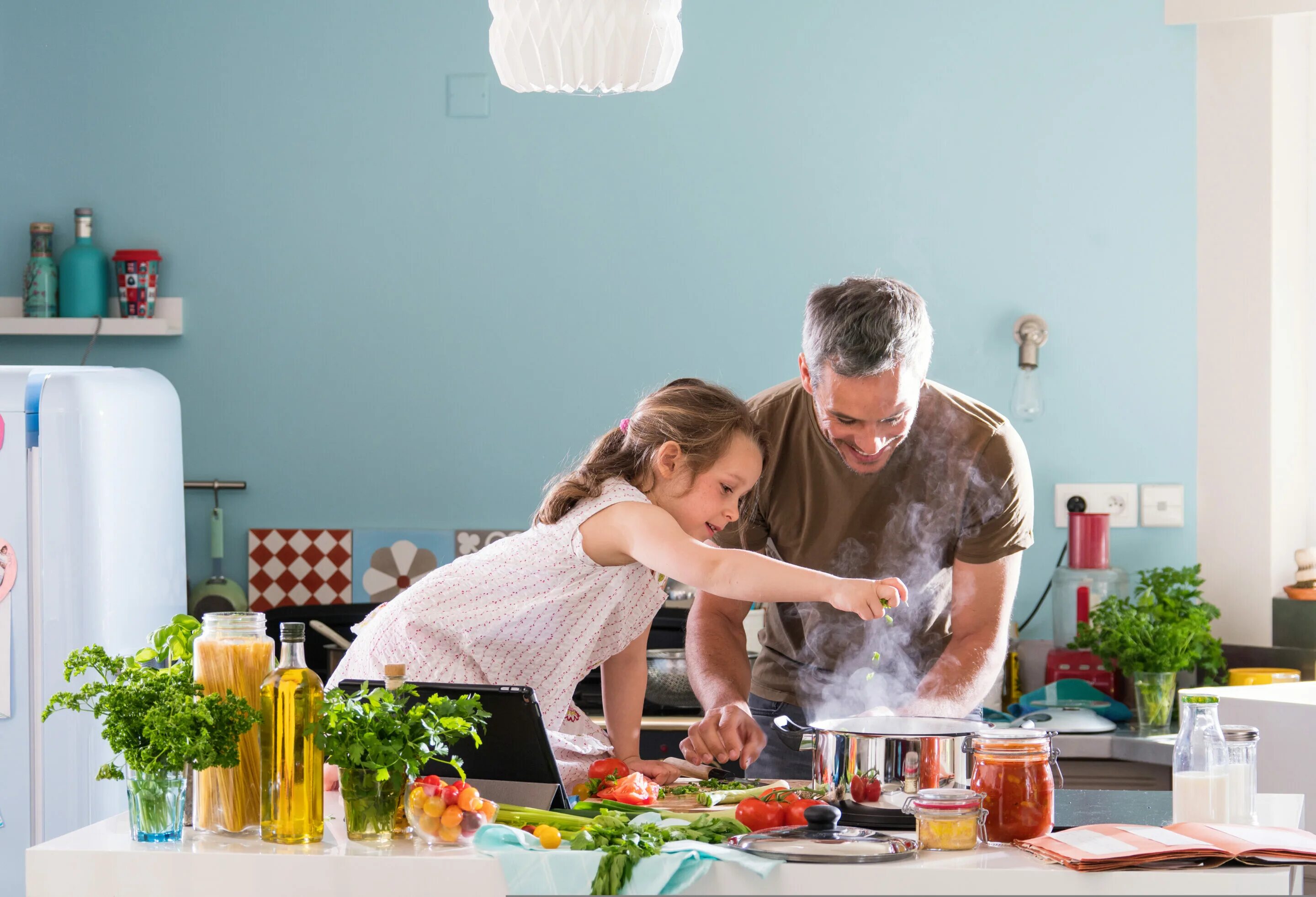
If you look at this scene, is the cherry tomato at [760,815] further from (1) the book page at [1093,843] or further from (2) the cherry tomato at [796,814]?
(1) the book page at [1093,843]

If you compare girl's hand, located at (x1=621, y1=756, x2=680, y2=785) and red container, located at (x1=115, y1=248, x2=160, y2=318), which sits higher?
red container, located at (x1=115, y1=248, x2=160, y2=318)

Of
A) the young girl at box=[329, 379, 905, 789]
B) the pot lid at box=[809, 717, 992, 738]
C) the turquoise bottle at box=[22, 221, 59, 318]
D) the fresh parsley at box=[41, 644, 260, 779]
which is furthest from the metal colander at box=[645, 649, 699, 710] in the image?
the turquoise bottle at box=[22, 221, 59, 318]

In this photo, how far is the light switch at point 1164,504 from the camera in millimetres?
3404

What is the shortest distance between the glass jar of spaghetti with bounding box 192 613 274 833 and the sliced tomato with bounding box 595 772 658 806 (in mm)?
396

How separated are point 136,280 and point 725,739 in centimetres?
231

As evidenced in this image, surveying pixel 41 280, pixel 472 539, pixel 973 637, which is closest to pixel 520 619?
pixel 973 637

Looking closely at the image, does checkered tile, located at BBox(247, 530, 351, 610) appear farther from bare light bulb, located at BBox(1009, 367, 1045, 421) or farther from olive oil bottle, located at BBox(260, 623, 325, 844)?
olive oil bottle, located at BBox(260, 623, 325, 844)

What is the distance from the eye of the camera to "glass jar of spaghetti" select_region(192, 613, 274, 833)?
56.4 inches

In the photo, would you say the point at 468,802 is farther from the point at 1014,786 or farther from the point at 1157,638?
the point at 1157,638

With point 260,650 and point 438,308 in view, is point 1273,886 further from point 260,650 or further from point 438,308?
point 438,308

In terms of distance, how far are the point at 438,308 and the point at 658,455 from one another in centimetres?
175

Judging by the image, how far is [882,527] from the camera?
226 centimetres

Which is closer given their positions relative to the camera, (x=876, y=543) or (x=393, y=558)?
(x=876, y=543)

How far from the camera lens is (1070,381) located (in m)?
3.45
